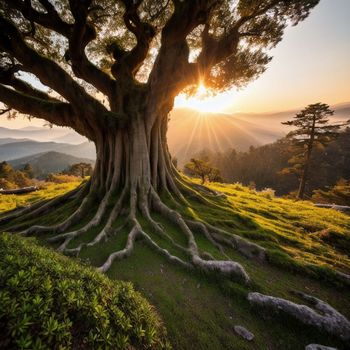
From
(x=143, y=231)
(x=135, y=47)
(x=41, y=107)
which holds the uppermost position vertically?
(x=135, y=47)

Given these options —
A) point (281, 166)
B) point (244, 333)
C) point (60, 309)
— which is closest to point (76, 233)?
point (60, 309)

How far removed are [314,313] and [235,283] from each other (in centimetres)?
169

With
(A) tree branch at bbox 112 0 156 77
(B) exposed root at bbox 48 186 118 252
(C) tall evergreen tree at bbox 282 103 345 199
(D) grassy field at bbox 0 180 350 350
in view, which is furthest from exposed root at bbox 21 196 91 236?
(C) tall evergreen tree at bbox 282 103 345 199

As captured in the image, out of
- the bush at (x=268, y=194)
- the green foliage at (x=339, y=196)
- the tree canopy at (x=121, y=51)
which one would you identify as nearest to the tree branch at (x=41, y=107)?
the tree canopy at (x=121, y=51)

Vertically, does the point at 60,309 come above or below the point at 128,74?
below

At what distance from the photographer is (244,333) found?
13.5 ft

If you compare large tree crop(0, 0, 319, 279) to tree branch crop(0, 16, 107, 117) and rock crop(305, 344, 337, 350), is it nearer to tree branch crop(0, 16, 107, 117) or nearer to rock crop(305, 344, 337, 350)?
tree branch crop(0, 16, 107, 117)

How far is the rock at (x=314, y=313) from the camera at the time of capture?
4.17 metres

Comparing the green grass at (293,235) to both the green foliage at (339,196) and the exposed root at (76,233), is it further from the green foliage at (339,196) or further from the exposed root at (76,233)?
the green foliage at (339,196)

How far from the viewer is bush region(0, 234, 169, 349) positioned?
1824mm

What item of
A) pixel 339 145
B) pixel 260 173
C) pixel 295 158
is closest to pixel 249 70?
pixel 295 158

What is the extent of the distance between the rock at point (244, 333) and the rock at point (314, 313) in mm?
737

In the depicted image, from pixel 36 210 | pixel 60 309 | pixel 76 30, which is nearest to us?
pixel 60 309

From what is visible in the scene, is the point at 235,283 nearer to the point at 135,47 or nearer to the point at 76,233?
the point at 76,233
